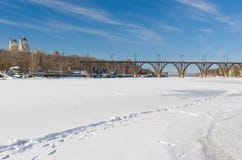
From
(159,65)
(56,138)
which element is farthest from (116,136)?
(159,65)

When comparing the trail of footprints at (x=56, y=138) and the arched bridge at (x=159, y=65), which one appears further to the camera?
the arched bridge at (x=159, y=65)

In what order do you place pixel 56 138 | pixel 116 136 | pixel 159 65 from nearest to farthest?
1. pixel 56 138
2. pixel 116 136
3. pixel 159 65

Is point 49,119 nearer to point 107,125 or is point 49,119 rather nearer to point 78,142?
point 107,125

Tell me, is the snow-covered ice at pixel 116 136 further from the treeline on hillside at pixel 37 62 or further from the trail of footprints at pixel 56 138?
the treeline on hillside at pixel 37 62

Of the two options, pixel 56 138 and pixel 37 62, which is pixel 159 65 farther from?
pixel 56 138

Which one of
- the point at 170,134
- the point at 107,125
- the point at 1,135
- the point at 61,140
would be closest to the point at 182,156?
the point at 170,134

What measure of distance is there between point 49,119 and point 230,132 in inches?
260

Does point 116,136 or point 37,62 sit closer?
point 116,136

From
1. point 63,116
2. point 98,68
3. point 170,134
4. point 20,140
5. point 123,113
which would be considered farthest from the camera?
point 98,68

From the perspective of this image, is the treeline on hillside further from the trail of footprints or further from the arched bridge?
the trail of footprints

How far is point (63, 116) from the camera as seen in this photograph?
12.5 metres

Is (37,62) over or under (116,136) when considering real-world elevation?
over

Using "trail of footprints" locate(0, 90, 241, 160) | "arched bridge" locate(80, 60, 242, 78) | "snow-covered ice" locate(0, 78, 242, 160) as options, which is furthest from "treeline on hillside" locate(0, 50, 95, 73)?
"trail of footprints" locate(0, 90, 241, 160)

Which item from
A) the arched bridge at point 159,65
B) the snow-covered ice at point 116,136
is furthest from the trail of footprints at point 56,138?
the arched bridge at point 159,65
